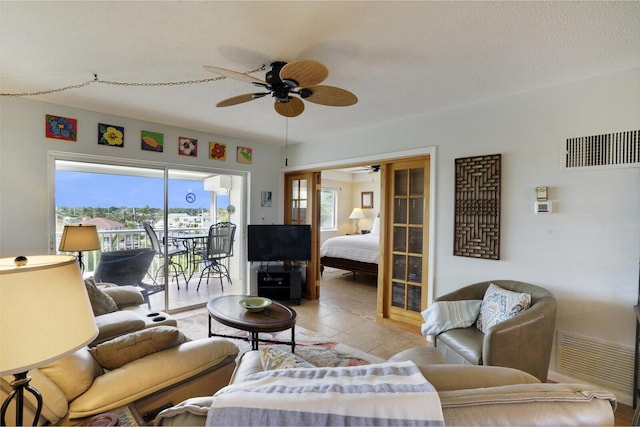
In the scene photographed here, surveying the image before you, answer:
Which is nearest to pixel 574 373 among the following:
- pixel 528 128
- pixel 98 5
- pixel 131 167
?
pixel 528 128

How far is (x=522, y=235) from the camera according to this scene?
2646 mm

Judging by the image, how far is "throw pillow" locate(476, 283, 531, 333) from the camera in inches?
86.3

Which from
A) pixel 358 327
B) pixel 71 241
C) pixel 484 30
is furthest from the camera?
pixel 358 327

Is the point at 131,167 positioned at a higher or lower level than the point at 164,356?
higher

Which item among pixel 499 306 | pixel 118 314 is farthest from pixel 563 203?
pixel 118 314

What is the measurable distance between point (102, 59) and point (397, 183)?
305 cm

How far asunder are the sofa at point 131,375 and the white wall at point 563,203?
2452 mm

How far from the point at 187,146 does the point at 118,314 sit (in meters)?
2.38

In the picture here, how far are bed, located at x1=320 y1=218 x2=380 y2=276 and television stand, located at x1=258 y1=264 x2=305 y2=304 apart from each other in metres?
1.44

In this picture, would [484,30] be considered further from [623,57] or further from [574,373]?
[574,373]

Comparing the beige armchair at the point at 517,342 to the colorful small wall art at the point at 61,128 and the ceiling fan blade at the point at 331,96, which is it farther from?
the colorful small wall art at the point at 61,128

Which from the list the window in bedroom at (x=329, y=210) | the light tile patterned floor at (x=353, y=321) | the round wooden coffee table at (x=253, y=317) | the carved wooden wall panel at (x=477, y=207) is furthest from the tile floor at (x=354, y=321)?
the window in bedroom at (x=329, y=210)

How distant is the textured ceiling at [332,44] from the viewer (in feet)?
5.11

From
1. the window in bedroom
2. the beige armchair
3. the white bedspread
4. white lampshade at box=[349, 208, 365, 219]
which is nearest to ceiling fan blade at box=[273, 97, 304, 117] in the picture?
the beige armchair
